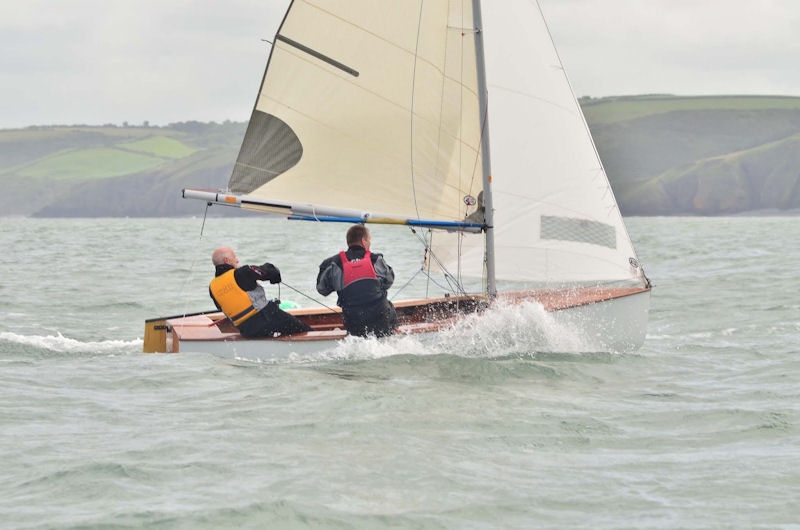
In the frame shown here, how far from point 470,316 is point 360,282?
4.59 ft

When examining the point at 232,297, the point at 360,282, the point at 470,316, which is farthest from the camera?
the point at 470,316

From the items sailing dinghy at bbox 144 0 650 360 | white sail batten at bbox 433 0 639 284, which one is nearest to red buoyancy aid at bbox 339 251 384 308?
sailing dinghy at bbox 144 0 650 360

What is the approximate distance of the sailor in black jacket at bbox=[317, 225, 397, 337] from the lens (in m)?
10.5

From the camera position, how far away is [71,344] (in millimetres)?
12625

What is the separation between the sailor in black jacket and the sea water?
0.82 feet

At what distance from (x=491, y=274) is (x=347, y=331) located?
1.92 metres

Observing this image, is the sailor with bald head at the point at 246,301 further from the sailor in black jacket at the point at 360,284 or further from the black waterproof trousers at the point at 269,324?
the sailor in black jacket at the point at 360,284

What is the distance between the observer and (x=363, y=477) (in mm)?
6379

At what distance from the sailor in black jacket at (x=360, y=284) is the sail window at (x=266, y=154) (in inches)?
70.8

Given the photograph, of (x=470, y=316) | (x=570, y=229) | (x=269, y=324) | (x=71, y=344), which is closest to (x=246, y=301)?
(x=269, y=324)

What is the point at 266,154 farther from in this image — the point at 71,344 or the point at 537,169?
the point at 71,344

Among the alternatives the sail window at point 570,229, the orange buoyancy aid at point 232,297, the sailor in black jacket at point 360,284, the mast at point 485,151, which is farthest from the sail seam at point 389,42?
the orange buoyancy aid at point 232,297

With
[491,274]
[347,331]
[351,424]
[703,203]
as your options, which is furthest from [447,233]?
[703,203]

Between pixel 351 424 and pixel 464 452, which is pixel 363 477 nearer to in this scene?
pixel 464 452
